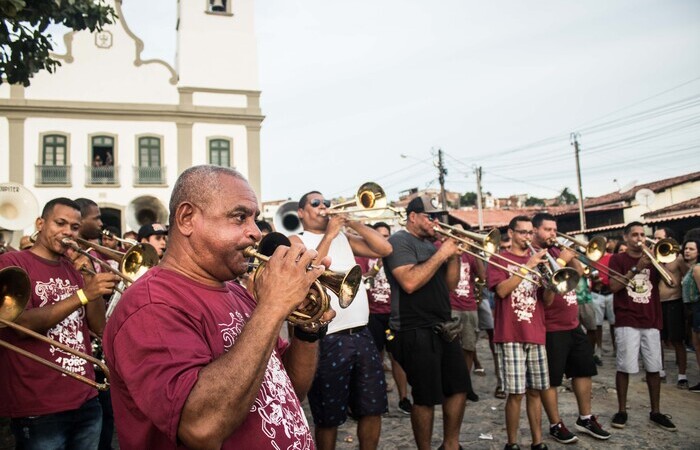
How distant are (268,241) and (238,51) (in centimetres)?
2516

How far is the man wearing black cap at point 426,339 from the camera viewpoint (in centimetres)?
450

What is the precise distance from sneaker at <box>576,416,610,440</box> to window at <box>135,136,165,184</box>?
22.1 m

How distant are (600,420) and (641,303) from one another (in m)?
1.50

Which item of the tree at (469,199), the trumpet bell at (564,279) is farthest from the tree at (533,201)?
the trumpet bell at (564,279)

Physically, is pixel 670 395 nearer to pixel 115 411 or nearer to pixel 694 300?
pixel 694 300

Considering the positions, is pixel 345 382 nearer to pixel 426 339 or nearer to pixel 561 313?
pixel 426 339

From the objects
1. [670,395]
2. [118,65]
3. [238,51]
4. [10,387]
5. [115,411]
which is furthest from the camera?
[238,51]

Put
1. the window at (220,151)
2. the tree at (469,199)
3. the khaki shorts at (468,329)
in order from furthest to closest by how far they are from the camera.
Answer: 1. the tree at (469,199)
2. the window at (220,151)
3. the khaki shorts at (468,329)

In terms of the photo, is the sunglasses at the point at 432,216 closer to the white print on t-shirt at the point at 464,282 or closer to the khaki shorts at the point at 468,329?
the khaki shorts at the point at 468,329

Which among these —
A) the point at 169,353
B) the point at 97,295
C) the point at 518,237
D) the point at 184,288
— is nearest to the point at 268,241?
the point at 184,288

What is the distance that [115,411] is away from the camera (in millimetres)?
1741

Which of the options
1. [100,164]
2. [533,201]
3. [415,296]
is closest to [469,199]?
[533,201]

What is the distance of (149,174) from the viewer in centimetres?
2400

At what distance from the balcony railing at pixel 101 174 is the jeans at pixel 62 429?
73.6ft
